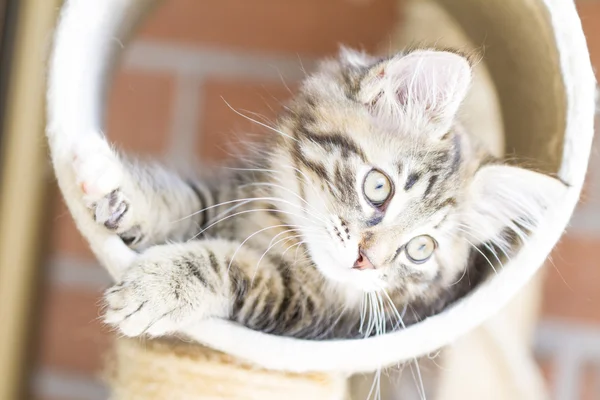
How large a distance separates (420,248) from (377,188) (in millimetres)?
108

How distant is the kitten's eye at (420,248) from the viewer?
75 centimetres

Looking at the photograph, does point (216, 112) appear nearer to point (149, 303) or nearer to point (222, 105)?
point (222, 105)

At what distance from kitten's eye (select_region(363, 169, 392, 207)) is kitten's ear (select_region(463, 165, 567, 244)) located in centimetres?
13

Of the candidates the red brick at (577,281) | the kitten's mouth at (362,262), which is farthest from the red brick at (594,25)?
the kitten's mouth at (362,262)

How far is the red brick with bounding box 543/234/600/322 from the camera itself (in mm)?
1159

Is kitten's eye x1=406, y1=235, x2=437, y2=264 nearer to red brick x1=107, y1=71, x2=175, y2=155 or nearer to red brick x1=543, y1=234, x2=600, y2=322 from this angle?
red brick x1=543, y1=234, x2=600, y2=322

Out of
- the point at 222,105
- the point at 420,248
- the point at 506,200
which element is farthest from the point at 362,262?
the point at 222,105

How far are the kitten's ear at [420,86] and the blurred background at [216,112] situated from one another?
1.48 ft

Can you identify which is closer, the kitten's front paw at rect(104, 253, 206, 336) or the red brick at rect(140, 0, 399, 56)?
the kitten's front paw at rect(104, 253, 206, 336)

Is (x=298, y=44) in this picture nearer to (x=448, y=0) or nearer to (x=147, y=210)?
(x=448, y=0)

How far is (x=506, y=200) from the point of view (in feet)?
2.52

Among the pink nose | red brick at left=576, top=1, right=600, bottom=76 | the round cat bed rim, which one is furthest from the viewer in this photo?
red brick at left=576, top=1, right=600, bottom=76

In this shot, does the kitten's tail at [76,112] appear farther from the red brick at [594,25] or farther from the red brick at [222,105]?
the red brick at [594,25]

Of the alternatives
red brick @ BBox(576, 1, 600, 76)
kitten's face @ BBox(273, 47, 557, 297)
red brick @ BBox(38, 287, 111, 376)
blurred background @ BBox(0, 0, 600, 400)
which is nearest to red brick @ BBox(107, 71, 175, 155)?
blurred background @ BBox(0, 0, 600, 400)
